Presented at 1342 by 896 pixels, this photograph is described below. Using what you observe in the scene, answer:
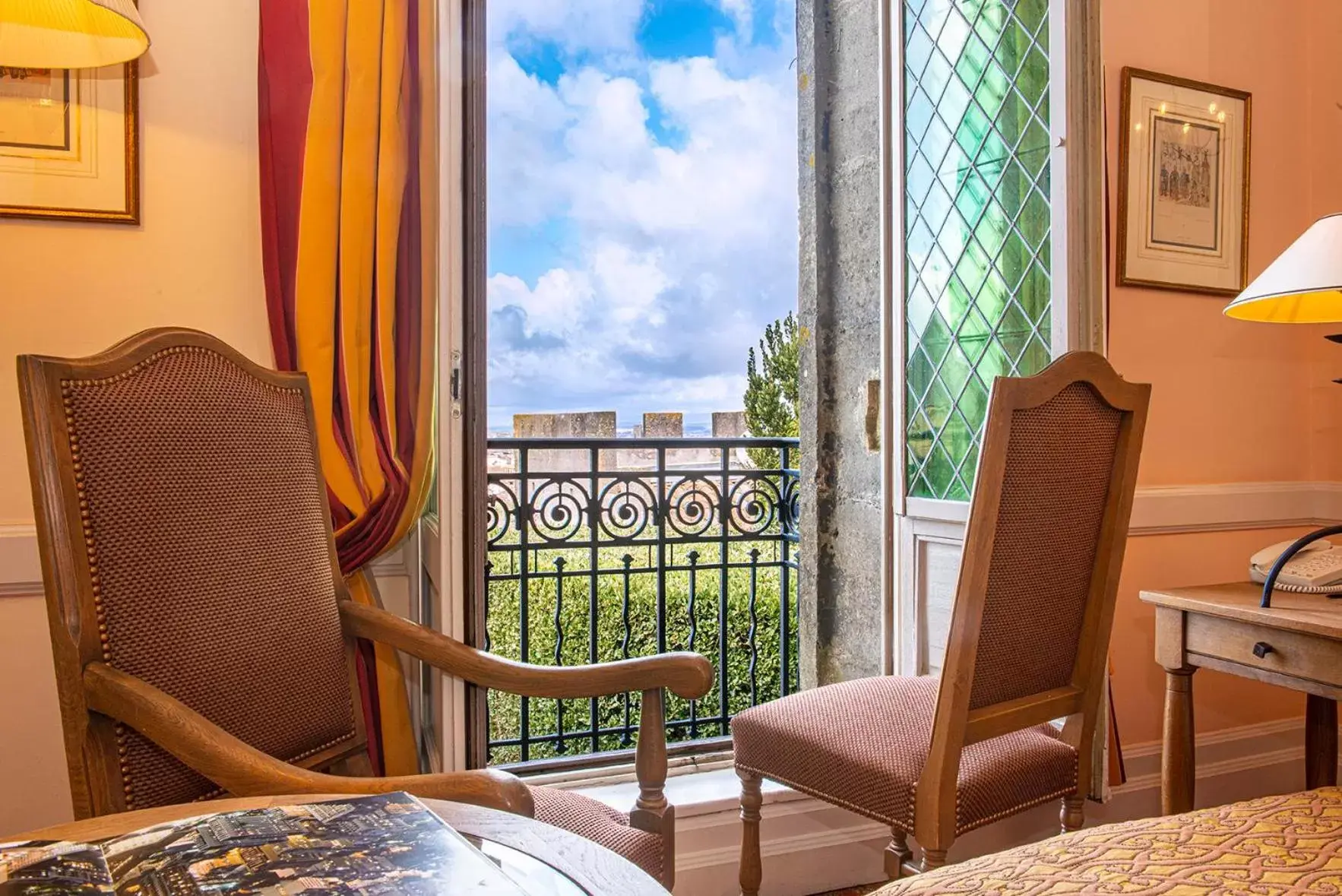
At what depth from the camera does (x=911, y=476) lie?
2566 mm

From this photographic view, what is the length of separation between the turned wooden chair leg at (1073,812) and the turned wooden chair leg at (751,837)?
Answer: 1.98 ft

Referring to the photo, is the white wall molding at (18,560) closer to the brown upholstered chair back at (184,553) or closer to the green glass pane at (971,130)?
the brown upholstered chair back at (184,553)

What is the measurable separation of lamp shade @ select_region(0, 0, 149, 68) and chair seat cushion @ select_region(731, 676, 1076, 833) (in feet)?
5.59

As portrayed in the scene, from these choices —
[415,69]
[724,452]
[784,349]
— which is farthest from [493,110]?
[415,69]

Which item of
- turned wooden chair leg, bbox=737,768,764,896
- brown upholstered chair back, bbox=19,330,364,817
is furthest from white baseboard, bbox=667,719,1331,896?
brown upholstered chair back, bbox=19,330,364,817

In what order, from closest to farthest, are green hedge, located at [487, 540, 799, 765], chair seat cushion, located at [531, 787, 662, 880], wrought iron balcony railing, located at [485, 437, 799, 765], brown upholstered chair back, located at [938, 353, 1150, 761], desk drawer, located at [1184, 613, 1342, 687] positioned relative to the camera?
1. chair seat cushion, located at [531, 787, 662, 880]
2. brown upholstered chair back, located at [938, 353, 1150, 761]
3. desk drawer, located at [1184, 613, 1342, 687]
4. wrought iron balcony railing, located at [485, 437, 799, 765]
5. green hedge, located at [487, 540, 799, 765]

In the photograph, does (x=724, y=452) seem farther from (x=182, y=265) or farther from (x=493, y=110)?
(x=493, y=110)

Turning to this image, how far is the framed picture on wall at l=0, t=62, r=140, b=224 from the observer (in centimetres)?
179

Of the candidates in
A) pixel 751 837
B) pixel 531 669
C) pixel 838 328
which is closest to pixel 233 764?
pixel 531 669

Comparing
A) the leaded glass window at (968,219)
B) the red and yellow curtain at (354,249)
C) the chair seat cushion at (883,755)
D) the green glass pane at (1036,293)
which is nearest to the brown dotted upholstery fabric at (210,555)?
the red and yellow curtain at (354,249)

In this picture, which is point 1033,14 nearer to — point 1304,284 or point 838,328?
point 1304,284

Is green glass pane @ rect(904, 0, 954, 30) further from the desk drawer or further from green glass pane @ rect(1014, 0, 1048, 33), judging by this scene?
the desk drawer

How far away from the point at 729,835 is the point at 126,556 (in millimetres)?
1652

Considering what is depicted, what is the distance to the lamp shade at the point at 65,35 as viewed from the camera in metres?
1.58
